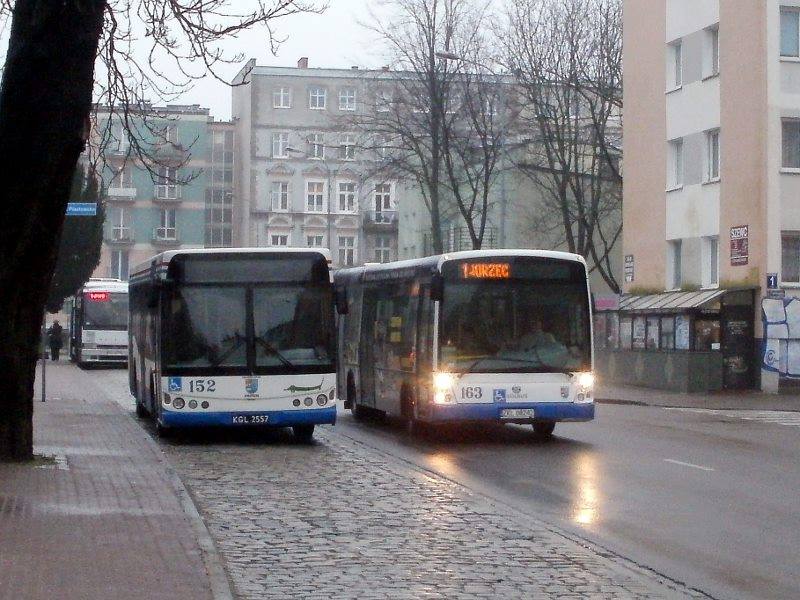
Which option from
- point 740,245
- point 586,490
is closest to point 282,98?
point 740,245

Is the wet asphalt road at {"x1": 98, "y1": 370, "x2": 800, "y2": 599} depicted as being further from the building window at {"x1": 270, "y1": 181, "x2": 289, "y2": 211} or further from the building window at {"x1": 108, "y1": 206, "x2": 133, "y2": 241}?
the building window at {"x1": 270, "y1": 181, "x2": 289, "y2": 211}

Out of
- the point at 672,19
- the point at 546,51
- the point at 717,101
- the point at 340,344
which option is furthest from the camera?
the point at 546,51

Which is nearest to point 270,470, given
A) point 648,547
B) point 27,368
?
point 27,368

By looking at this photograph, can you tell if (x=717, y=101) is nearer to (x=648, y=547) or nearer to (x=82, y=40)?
(x=82, y=40)

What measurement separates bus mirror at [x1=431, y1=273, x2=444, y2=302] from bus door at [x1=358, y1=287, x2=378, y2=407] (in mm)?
3905

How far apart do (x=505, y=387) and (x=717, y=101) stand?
21.5 metres

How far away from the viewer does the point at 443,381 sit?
20.4m

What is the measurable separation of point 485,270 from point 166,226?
86965mm

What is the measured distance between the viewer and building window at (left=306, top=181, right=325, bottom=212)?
10894cm

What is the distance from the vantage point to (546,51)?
52.6 metres

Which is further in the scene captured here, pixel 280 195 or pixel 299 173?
pixel 299 173

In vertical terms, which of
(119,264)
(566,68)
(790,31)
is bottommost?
(119,264)

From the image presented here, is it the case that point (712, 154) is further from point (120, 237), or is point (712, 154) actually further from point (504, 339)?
point (120, 237)

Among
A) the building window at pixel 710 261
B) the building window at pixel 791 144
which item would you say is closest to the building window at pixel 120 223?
the building window at pixel 710 261
